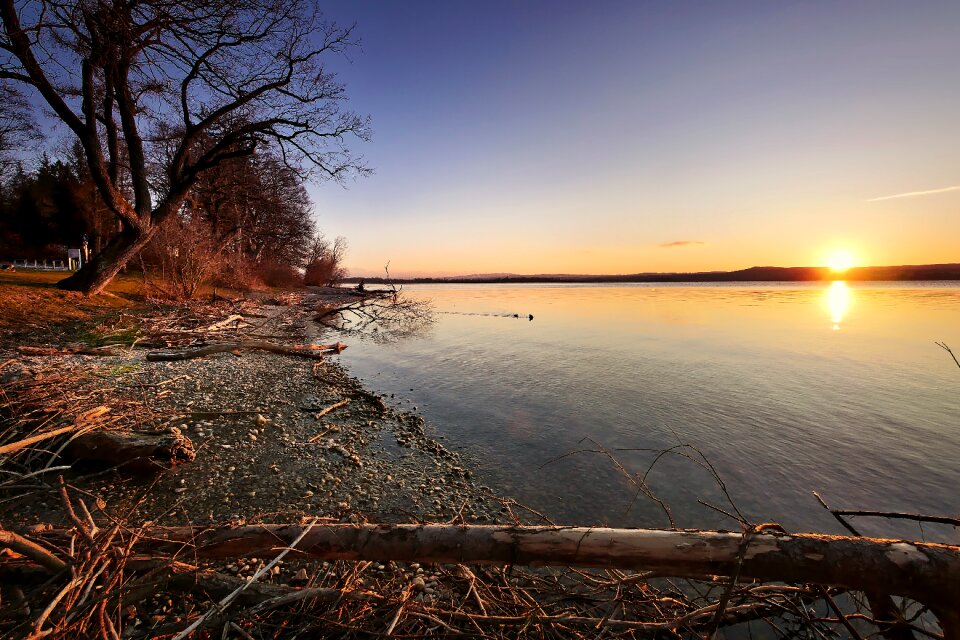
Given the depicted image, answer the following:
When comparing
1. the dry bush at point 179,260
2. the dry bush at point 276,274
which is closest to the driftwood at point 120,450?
the dry bush at point 179,260

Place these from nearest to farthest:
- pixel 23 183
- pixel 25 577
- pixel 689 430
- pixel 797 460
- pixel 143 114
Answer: pixel 25 577 < pixel 797 460 < pixel 689 430 < pixel 143 114 < pixel 23 183

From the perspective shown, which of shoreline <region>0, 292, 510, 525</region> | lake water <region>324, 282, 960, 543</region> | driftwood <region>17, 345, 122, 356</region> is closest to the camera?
shoreline <region>0, 292, 510, 525</region>

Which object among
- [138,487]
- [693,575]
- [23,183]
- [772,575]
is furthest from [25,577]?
[23,183]

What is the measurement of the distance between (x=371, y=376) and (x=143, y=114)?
665 inches

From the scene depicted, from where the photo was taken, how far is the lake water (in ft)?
18.9

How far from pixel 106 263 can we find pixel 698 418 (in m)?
22.8

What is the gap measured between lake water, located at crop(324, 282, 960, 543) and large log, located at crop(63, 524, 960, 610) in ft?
8.85

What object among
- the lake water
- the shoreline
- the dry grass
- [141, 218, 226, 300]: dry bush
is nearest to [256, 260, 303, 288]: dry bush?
[141, 218, 226, 300]: dry bush

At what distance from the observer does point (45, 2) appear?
11156mm

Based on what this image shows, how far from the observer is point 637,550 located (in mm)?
2463

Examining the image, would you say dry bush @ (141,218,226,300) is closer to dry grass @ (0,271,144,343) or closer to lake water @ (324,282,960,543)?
dry grass @ (0,271,144,343)

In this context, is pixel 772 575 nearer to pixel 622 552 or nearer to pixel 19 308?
pixel 622 552

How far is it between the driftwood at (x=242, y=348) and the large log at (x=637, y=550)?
30.9 feet

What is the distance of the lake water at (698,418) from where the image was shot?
18.9ft
